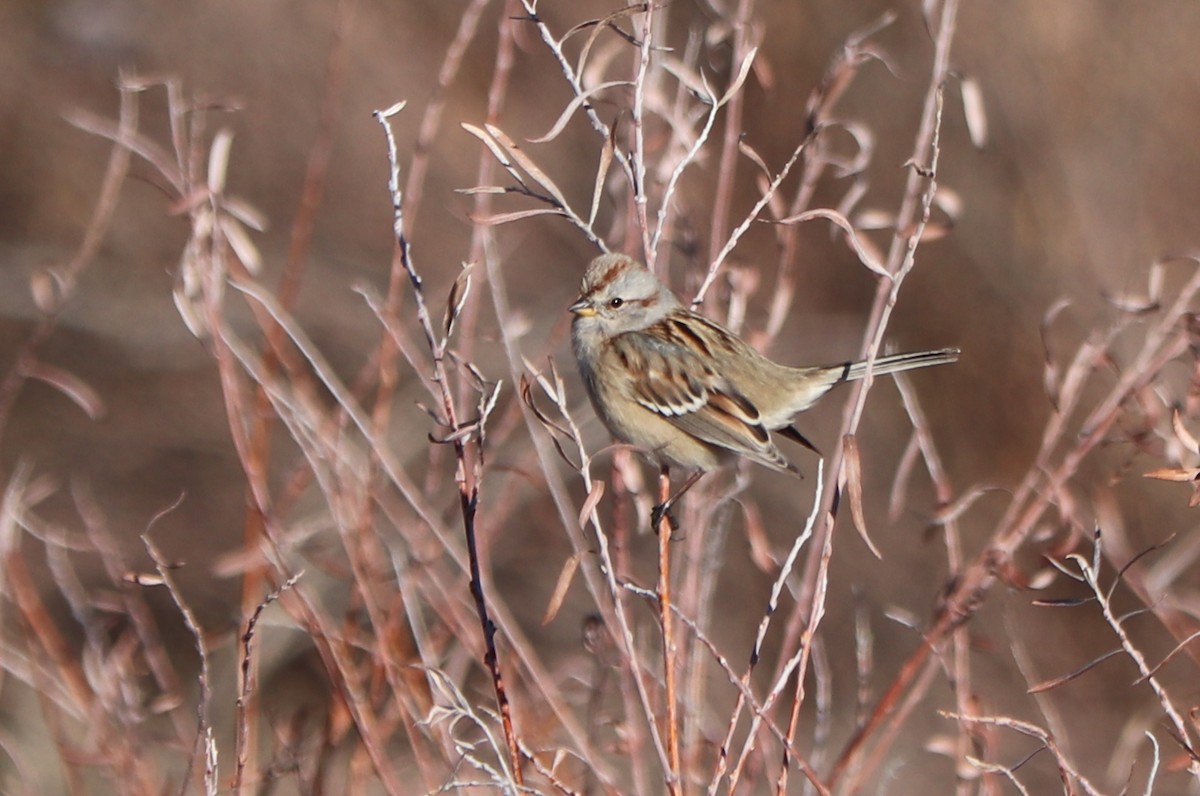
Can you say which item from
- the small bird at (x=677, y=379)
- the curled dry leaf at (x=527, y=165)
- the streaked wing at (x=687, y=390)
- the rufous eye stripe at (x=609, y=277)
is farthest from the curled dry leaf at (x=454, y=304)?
the streaked wing at (x=687, y=390)

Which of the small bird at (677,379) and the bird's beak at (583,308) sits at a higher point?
the bird's beak at (583,308)

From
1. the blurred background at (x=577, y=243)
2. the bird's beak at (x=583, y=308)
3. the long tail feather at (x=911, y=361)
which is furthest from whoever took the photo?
the blurred background at (x=577, y=243)

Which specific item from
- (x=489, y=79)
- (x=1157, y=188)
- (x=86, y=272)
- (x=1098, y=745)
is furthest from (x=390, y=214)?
(x=1098, y=745)

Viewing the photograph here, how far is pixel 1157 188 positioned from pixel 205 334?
239 inches

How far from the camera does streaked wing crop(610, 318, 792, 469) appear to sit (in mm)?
3807

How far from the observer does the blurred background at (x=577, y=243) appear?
24.9ft

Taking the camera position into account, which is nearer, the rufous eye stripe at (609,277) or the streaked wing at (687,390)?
the rufous eye stripe at (609,277)

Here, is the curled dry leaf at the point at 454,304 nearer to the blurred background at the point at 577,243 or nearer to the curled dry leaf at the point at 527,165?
the curled dry leaf at the point at 527,165

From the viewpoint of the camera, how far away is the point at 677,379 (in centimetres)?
388

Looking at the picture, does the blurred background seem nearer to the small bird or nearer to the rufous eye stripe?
the small bird

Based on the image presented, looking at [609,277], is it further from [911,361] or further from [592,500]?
[592,500]

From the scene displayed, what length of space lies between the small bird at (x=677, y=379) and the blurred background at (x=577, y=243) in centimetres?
198

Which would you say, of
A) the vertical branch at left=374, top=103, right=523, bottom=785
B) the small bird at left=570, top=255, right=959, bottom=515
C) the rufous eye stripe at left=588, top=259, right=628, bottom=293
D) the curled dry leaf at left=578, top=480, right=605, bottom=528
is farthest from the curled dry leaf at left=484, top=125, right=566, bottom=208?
the small bird at left=570, top=255, right=959, bottom=515

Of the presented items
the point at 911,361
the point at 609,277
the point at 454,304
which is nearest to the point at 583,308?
the point at 609,277
